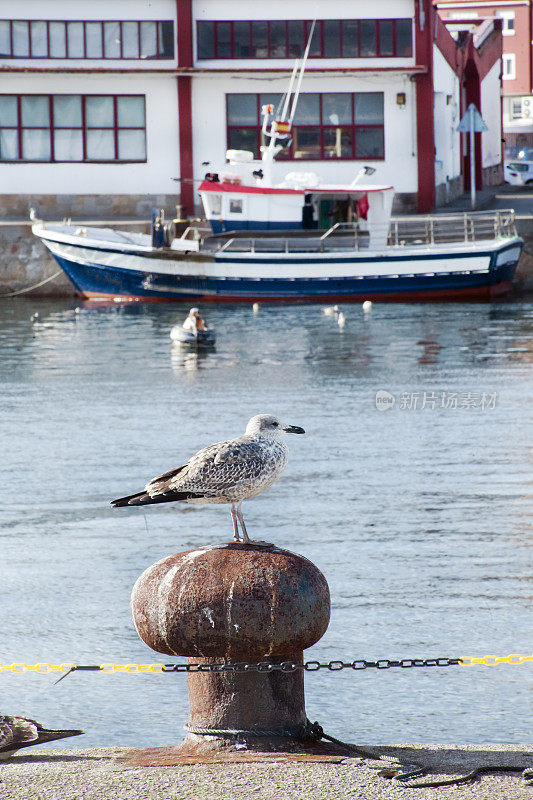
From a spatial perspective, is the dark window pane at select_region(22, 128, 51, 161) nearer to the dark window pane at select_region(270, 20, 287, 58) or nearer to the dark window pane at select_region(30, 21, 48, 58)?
the dark window pane at select_region(30, 21, 48, 58)

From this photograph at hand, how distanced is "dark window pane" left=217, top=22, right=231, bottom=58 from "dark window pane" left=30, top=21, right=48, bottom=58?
5.40 m

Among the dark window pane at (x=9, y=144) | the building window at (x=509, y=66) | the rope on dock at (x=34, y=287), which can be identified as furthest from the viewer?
the building window at (x=509, y=66)

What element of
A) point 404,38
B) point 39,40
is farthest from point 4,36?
point 404,38

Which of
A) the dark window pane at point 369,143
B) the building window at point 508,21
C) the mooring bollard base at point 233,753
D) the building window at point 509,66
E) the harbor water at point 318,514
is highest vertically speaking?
the building window at point 508,21

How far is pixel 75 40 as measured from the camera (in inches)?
1603

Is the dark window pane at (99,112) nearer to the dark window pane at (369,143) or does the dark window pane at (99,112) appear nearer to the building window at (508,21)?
the dark window pane at (369,143)

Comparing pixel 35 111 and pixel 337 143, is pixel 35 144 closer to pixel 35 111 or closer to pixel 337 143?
pixel 35 111

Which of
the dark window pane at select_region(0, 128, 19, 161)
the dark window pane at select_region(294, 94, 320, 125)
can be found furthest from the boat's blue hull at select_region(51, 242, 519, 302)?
the dark window pane at select_region(294, 94, 320, 125)

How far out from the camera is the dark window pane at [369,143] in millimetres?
41500

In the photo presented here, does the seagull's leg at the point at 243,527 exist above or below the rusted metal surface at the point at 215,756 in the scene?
above

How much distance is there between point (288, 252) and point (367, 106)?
8478 mm

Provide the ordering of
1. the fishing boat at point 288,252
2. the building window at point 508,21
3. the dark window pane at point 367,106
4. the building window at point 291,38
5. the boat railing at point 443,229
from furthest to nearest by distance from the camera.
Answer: the building window at point 508,21 < the dark window pane at point 367,106 < the building window at point 291,38 < the boat railing at point 443,229 < the fishing boat at point 288,252

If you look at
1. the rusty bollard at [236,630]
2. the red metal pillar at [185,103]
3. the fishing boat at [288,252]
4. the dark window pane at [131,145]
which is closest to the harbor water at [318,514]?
the rusty bollard at [236,630]

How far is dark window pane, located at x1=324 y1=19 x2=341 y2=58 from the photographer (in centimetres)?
4075
